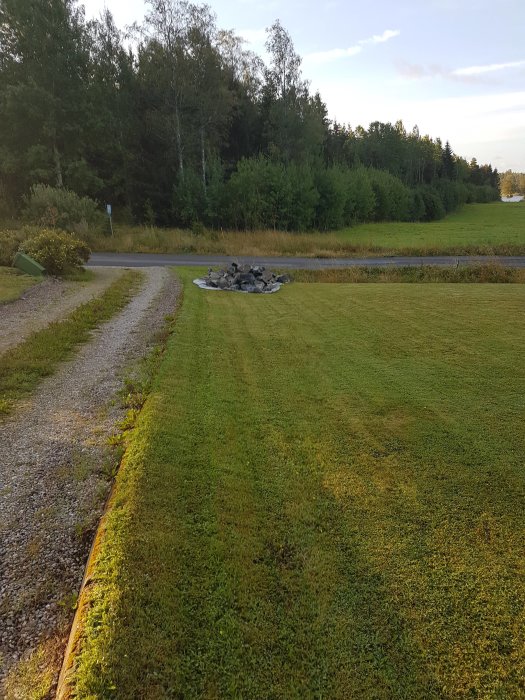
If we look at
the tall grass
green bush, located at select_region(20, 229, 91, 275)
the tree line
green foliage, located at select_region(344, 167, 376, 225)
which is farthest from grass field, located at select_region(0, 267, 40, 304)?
the tree line

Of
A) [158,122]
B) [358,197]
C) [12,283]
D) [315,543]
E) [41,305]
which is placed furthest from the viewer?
[358,197]

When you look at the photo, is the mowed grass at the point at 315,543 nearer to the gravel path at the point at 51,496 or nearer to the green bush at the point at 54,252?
the gravel path at the point at 51,496

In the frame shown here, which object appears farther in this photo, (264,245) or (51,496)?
(264,245)

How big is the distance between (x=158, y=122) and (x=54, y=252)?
797 inches

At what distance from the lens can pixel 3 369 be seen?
5.73 metres

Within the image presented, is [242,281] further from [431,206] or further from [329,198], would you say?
[431,206]

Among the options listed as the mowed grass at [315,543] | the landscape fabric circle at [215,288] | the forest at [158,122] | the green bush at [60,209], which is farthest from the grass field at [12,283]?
the forest at [158,122]

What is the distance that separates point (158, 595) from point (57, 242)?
1422cm

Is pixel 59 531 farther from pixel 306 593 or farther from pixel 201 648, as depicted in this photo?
pixel 306 593

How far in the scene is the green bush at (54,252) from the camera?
1374 cm

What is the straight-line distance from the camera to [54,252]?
13828 mm

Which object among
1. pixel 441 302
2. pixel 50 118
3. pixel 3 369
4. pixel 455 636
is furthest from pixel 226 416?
pixel 50 118

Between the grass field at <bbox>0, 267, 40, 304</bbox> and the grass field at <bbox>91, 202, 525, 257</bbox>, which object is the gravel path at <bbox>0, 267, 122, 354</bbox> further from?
A: the grass field at <bbox>91, 202, 525, 257</bbox>

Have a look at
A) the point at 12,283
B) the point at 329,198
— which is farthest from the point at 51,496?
the point at 329,198
